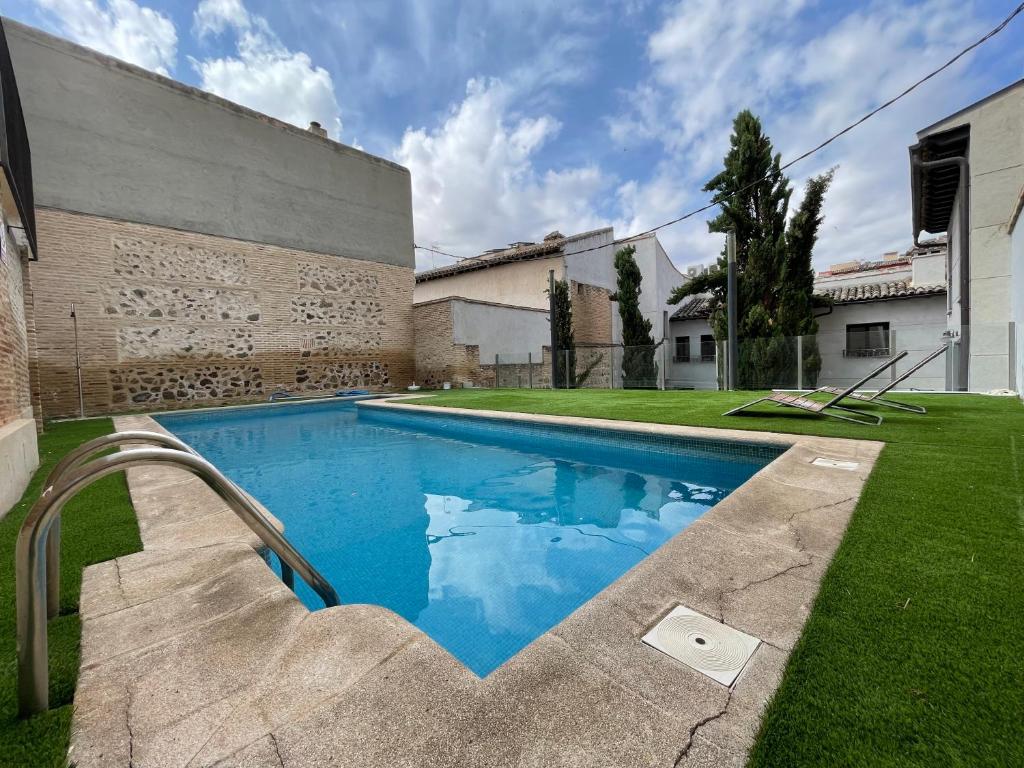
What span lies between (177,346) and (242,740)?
13.0 metres

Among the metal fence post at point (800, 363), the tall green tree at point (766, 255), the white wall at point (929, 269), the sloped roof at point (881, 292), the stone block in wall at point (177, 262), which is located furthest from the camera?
the white wall at point (929, 269)

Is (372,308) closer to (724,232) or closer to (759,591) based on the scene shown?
(724,232)

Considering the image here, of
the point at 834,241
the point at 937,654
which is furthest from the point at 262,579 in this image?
the point at 834,241

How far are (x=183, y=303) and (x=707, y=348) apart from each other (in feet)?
55.6

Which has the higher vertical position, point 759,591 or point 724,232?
point 724,232

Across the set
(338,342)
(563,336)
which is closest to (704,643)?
(338,342)

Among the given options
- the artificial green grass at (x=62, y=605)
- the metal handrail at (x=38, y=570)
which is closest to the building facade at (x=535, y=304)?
the artificial green grass at (x=62, y=605)

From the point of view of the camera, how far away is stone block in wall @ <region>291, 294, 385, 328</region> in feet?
43.9

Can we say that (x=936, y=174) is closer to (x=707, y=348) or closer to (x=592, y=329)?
(x=707, y=348)

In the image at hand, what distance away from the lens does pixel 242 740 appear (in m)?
1.09

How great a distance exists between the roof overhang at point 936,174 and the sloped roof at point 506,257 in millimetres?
10152

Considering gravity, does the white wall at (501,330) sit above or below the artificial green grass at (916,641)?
above

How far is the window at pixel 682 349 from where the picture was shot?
17.5 m

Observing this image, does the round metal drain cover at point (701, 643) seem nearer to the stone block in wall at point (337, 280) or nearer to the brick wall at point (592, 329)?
the brick wall at point (592, 329)
